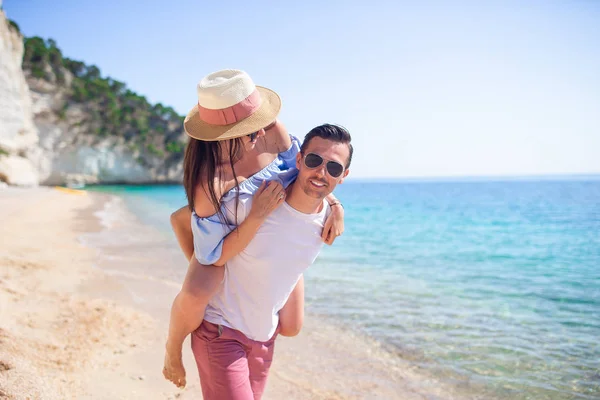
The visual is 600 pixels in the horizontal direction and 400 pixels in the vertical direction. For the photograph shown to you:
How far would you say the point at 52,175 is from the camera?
2032 inches

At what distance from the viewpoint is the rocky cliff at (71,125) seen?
30422mm

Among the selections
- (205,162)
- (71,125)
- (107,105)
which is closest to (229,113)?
(205,162)

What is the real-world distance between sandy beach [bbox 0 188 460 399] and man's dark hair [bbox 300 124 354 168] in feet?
6.78

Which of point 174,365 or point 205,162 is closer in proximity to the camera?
point 205,162

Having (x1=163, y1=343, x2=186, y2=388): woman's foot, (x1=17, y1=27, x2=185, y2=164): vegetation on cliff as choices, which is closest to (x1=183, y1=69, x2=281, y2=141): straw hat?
(x1=163, y1=343, x2=186, y2=388): woman's foot

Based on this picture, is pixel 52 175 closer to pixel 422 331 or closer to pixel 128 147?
pixel 128 147

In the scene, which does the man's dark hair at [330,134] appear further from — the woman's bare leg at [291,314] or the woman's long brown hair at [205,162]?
the woman's bare leg at [291,314]

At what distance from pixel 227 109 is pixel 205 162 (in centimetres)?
26

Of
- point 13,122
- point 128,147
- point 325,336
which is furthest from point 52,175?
point 325,336

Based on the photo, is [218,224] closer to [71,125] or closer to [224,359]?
[224,359]

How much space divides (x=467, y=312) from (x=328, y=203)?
17.3 feet

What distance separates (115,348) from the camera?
3.89m

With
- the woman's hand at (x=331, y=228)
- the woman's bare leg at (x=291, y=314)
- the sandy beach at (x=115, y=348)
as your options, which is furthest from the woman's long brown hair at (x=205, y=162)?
the sandy beach at (x=115, y=348)

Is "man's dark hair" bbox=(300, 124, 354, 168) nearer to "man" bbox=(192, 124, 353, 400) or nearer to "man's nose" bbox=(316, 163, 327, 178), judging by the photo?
"man" bbox=(192, 124, 353, 400)
